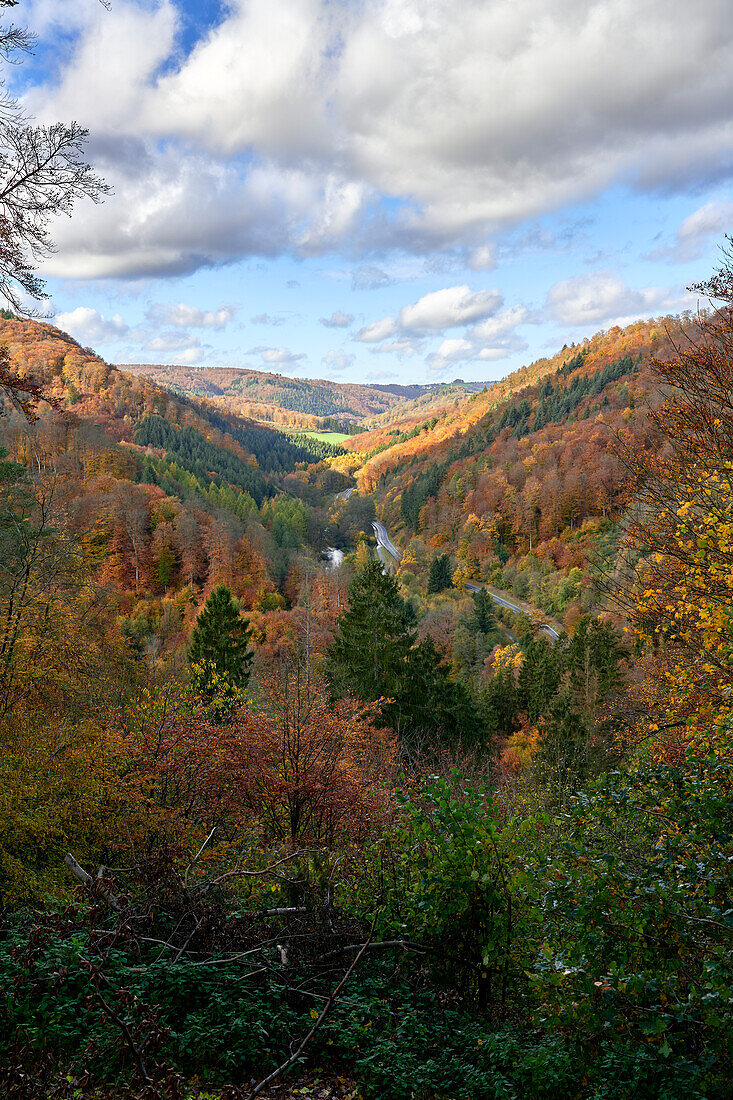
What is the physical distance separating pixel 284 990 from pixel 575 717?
79.1 feet

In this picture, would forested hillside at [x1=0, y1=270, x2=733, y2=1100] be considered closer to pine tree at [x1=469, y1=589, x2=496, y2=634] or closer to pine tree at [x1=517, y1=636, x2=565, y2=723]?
pine tree at [x1=517, y1=636, x2=565, y2=723]

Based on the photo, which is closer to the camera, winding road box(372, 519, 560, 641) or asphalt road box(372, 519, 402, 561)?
winding road box(372, 519, 560, 641)

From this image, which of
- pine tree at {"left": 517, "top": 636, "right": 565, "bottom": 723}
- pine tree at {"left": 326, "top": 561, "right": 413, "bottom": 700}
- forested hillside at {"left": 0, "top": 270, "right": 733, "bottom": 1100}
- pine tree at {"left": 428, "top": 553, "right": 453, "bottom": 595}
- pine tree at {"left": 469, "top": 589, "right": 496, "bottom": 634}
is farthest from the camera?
pine tree at {"left": 428, "top": 553, "right": 453, "bottom": 595}

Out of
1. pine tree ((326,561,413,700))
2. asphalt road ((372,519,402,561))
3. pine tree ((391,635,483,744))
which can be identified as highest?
asphalt road ((372,519,402,561))

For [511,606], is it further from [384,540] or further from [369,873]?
[369,873]

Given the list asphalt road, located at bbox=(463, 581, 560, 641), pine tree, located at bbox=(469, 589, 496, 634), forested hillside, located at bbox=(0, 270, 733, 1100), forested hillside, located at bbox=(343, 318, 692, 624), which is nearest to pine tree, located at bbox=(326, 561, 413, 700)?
forested hillside, located at bbox=(0, 270, 733, 1100)

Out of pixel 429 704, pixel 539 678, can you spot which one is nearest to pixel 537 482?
pixel 539 678

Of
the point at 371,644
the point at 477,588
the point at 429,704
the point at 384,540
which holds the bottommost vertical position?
the point at 429,704

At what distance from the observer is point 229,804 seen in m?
10.2

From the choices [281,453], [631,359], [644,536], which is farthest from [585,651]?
[281,453]

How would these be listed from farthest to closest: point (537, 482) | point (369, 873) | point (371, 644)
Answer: point (537, 482), point (371, 644), point (369, 873)

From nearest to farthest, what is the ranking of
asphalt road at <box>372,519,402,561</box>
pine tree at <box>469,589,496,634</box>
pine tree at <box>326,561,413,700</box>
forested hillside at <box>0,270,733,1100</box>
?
forested hillside at <box>0,270,733,1100</box> < pine tree at <box>326,561,413,700</box> < pine tree at <box>469,589,496,634</box> < asphalt road at <box>372,519,402,561</box>

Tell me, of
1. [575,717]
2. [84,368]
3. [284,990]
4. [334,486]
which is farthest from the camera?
[334,486]

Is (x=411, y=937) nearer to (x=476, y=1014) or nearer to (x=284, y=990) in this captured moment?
(x=476, y=1014)
